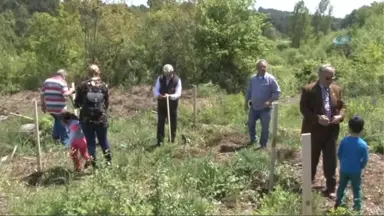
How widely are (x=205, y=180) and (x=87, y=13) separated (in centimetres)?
1680

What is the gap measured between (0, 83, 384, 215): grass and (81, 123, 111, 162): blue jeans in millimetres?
228

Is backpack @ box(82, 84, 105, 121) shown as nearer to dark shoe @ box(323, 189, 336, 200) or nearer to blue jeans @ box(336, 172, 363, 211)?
dark shoe @ box(323, 189, 336, 200)

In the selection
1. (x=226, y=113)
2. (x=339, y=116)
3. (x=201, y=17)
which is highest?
(x=201, y=17)

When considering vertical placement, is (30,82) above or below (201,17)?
below

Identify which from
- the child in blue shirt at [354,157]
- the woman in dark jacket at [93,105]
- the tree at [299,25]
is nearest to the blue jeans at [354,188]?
the child in blue shirt at [354,157]

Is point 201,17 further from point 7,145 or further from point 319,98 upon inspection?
point 319,98

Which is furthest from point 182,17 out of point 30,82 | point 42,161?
point 42,161

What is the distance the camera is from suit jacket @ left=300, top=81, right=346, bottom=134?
20.2 ft

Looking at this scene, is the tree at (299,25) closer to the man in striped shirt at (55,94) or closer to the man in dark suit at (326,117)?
the man in striped shirt at (55,94)

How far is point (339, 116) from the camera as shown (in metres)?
6.20

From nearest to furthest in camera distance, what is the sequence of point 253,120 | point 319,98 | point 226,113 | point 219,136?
point 319,98
point 253,120
point 219,136
point 226,113

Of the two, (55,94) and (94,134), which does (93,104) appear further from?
(55,94)

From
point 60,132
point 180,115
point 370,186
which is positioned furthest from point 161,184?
point 180,115

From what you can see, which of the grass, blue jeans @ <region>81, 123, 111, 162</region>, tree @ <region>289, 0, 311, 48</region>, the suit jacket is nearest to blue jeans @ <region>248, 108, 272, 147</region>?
the grass
